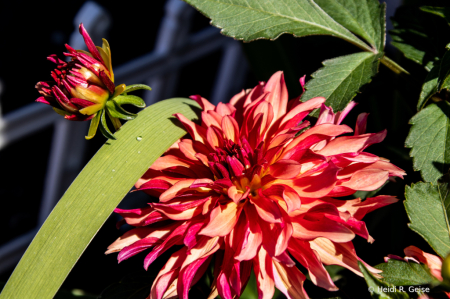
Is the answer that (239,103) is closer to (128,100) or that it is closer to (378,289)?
(128,100)

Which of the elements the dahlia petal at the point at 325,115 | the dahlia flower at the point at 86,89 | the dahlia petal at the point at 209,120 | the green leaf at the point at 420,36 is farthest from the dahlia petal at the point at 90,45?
the green leaf at the point at 420,36

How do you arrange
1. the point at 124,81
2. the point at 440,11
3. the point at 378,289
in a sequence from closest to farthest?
the point at 378,289 < the point at 440,11 < the point at 124,81

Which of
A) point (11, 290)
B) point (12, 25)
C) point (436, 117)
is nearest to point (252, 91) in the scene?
point (436, 117)

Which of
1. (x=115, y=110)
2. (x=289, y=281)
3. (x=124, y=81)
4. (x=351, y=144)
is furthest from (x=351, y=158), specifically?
(x=124, y=81)

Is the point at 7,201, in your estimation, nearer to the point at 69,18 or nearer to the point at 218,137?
the point at 69,18

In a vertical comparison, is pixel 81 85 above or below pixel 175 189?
above

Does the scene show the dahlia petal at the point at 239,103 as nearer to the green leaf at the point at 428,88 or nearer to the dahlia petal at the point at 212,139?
the dahlia petal at the point at 212,139

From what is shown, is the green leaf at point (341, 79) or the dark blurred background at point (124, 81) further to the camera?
the dark blurred background at point (124, 81)
